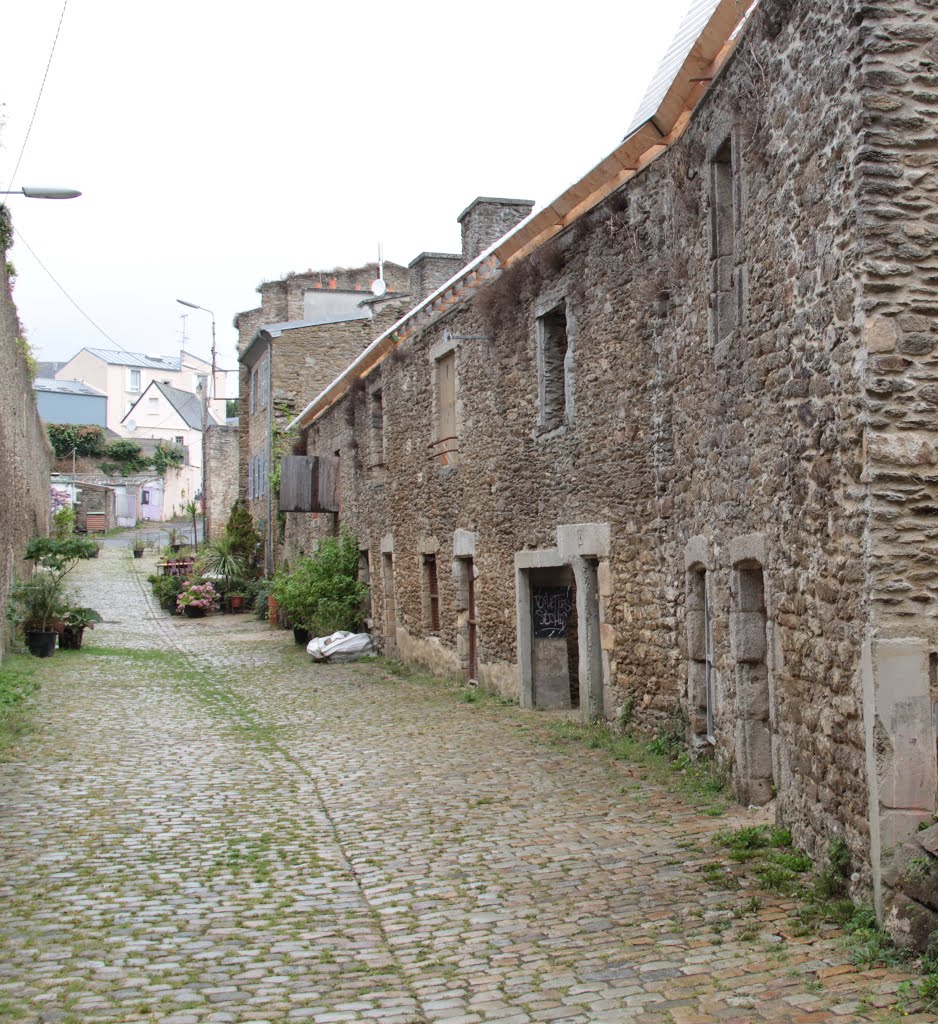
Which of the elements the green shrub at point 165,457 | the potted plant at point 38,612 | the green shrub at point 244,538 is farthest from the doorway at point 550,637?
the green shrub at point 165,457

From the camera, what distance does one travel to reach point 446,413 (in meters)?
15.5

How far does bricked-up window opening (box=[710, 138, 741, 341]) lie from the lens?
25.5 ft

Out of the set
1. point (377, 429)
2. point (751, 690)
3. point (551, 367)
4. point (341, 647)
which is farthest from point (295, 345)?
point (751, 690)

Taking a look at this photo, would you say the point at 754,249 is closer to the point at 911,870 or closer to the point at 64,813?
the point at 911,870

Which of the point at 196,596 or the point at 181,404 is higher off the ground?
the point at 181,404

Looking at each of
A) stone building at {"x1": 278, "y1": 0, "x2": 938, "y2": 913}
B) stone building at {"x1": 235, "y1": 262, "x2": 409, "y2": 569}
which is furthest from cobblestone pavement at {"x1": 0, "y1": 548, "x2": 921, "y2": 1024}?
stone building at {"x1": 235, "y1": 262, "x2": 409, "y2": 569}

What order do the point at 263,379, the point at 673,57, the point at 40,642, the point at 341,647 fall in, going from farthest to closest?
the point at 263,379
the point at 341,647
the point at 40,642
the point at 673,57

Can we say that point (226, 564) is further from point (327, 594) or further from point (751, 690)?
point (751, 690)

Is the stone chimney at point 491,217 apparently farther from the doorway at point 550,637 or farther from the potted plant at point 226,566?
the potted plant at point 226,566

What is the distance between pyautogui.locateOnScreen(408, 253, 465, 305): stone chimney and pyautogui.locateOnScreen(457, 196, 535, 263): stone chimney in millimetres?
2291

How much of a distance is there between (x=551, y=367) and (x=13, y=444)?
1021cm

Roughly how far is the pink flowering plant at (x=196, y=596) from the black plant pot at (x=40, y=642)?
28.1 ft

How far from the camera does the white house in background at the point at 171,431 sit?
201 feet

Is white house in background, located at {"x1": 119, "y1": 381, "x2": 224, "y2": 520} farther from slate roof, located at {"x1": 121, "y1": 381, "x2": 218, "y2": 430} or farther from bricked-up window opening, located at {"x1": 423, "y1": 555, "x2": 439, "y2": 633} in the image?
bricked-up window opening, located at {"x1": 423, "y1": 555, "x2": 439, "y2": 633}
